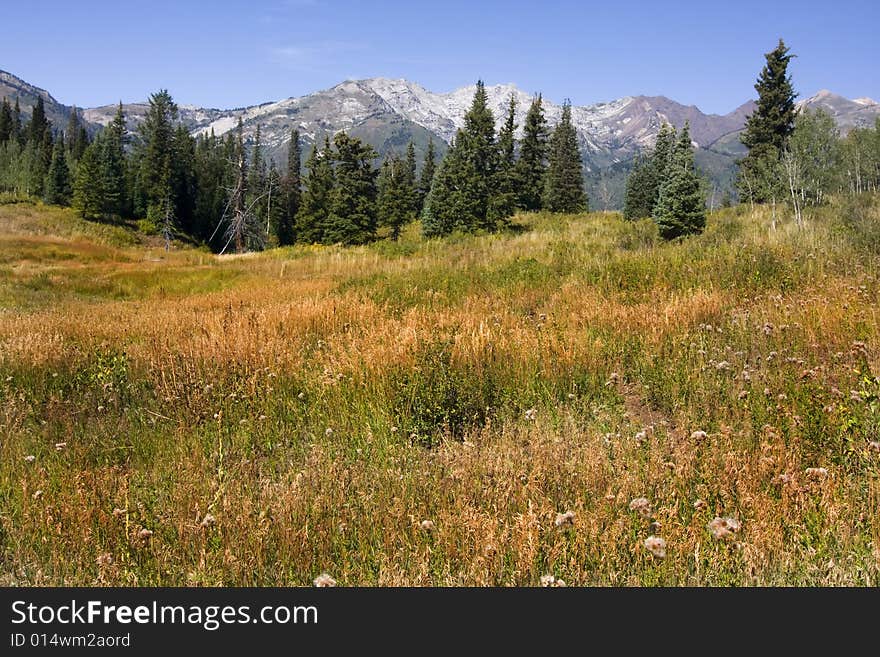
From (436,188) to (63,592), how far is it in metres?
40.5

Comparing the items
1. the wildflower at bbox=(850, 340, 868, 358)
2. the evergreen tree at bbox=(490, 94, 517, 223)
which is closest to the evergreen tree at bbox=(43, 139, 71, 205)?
the evergreen tree at bbox=(490, 94, 517, 223)

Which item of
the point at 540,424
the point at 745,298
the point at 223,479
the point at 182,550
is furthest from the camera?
the point at 745,298

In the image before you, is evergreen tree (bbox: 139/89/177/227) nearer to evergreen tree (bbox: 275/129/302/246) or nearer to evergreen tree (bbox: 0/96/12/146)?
evergreen tree (bbox: 275/129/302/246)

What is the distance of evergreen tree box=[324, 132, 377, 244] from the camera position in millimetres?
40281

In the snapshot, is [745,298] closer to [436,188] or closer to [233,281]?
[233,281]

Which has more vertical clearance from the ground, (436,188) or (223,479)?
(436,188)

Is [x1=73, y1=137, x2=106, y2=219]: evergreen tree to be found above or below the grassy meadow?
above

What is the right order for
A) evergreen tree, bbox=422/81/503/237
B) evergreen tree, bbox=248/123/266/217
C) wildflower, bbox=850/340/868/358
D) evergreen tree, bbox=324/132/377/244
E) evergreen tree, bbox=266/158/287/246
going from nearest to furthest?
wildflower, bbox=850/340/868/358 → evergreen tree, bbox=422/81/503/237 → evergreen tree, bbox=324/132/377/244 → evergreen tree, bbox=266/158/287/246 → evergreen tree, bbox=248/123/266/217

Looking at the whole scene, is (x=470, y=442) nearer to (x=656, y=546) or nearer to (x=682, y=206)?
(x=656, y=546)

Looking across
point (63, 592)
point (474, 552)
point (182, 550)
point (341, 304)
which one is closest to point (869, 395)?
point (474, 552)

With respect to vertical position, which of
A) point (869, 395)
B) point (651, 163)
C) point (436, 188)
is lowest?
point (869, 395)

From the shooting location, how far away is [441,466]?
3510 mm

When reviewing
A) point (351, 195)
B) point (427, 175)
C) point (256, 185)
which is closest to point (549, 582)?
point (351, 195)

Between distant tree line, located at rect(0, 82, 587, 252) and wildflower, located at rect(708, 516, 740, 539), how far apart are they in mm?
29109
